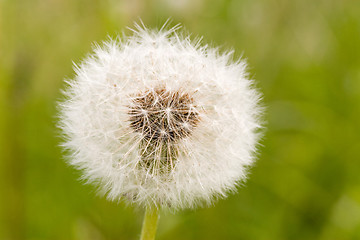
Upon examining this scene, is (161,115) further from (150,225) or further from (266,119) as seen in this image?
(266,119)

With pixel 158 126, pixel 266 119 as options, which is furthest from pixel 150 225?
Result: pixel 266 119

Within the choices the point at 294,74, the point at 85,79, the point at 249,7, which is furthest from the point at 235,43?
the point at 85,79

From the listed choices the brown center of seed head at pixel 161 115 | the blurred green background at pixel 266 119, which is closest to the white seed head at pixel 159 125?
the brown center of seed head at pixel 161 115

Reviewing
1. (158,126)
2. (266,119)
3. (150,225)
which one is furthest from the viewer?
(266,119)

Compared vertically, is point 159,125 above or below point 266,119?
below

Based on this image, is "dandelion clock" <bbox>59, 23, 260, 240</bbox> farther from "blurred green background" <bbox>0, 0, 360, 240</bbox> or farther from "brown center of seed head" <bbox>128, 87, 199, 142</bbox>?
"blurred green background" <bbox>0, 0, 360, 240</bbox>

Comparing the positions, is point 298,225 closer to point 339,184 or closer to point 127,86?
point 339,184

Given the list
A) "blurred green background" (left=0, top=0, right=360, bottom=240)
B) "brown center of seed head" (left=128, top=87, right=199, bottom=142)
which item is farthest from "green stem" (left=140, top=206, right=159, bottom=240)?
"blurred green background" (left=0, top=0, right=360, bottom=240)
